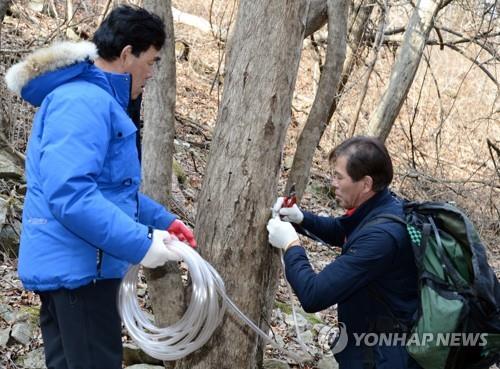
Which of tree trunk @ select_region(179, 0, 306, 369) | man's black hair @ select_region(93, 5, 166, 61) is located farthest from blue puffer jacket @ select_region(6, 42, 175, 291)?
tree trunk @ select_region(179, 0, 306, 369)

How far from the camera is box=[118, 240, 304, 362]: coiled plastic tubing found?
110 inches

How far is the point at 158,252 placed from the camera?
2.40 m

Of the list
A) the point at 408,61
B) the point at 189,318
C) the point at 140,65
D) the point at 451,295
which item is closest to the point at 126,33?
the point at 140,65

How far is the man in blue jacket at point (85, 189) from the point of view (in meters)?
2.19

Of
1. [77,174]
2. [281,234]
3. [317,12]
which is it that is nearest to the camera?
[77,174]

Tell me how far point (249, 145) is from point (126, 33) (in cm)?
70

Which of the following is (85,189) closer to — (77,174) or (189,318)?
(77,174)

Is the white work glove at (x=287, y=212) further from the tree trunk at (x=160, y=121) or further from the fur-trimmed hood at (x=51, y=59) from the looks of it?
the fur-trimmed hood at (x=51, y=59)

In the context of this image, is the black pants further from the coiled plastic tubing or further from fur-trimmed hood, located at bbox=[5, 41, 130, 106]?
fur-trimmed hood, located at bbox=[5, 41, 130, 106]

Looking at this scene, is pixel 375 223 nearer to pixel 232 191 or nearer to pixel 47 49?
pixel 232 191

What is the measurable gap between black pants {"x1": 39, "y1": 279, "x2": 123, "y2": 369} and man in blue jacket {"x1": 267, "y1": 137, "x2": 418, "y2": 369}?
742 millimetres

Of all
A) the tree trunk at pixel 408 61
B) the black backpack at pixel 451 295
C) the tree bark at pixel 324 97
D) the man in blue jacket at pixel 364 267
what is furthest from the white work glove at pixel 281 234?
the tree trunk at pixel 408 61

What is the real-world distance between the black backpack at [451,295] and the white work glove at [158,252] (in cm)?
90

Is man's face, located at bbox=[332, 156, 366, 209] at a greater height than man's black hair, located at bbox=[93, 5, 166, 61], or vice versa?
man's black hair, located at bbox=[93, 5, 166, 61]
